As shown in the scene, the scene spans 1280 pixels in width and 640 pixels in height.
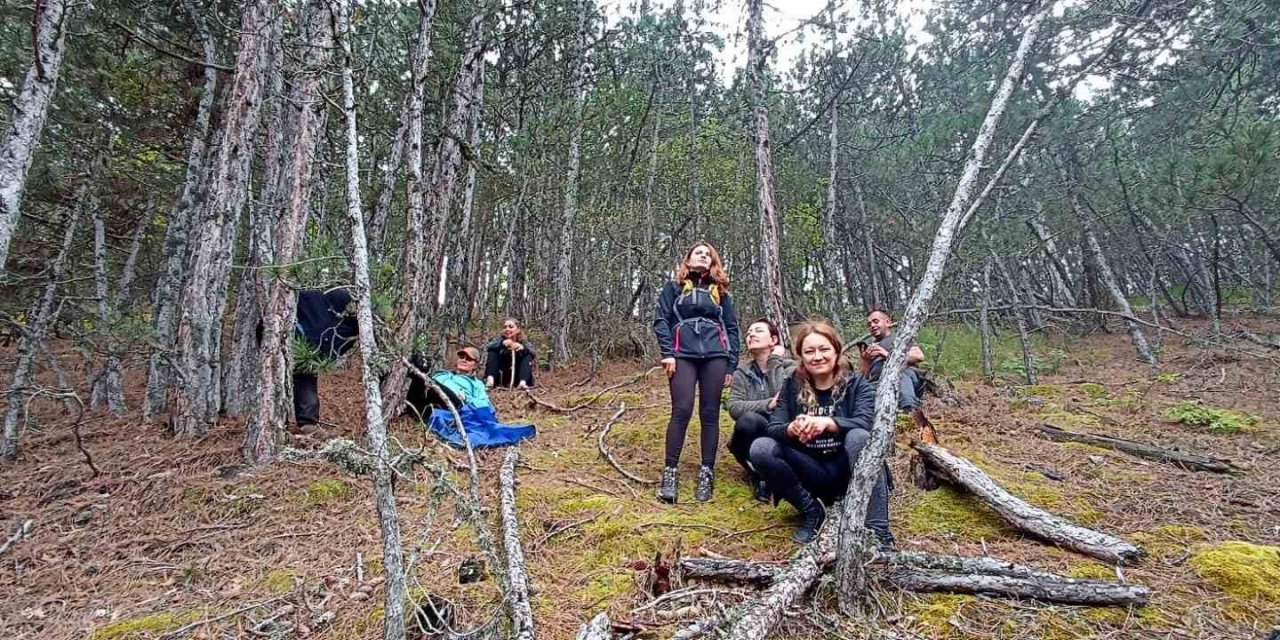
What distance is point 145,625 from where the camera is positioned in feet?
7.84

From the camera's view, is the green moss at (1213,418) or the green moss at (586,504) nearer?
the green moss at (586,504)

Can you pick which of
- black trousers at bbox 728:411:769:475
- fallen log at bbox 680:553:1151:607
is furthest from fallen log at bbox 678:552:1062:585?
black trousers at bbox 728:411:769:475

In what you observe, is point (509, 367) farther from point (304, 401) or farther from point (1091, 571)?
point (1091, 571)

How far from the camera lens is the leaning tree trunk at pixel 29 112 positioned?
115 inches

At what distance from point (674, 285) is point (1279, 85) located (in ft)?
34.3

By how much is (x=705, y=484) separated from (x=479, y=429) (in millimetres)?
2260

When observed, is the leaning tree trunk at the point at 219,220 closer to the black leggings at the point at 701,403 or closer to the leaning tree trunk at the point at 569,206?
the black leggings at the point at 701,403

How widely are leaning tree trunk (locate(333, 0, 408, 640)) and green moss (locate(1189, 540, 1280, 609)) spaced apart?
3189mm

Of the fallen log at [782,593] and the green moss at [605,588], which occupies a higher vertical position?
the fallen log at [782,593]

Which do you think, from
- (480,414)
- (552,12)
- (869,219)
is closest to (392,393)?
(480,414)

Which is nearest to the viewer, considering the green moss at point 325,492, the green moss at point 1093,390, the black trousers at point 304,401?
the green moss at point 325,492

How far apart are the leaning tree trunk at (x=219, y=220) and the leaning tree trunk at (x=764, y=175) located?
4712 mm

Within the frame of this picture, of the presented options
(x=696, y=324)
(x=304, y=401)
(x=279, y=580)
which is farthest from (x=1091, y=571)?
(x=304, y=401)

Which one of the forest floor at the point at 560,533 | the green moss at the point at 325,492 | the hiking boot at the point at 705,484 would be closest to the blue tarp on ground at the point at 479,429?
the forest floor at the point at 560,533
